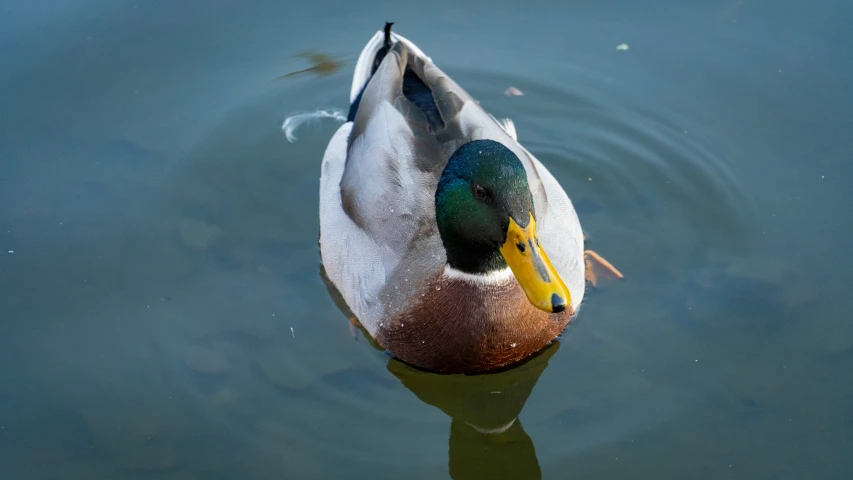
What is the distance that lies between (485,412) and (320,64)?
3.23m

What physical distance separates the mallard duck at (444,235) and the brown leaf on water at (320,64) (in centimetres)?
158

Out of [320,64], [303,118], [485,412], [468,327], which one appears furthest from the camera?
[320,64]

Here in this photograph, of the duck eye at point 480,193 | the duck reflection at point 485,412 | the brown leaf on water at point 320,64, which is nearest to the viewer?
the duck eye at point 480,193

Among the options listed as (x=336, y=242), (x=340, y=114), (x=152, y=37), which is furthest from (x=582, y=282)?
(x=152, y=37)

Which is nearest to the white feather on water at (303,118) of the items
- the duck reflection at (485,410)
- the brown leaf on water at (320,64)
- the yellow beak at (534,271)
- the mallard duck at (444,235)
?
the brown leaf on water at (320,64)

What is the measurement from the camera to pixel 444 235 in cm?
447

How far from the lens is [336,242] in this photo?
17.0 ft

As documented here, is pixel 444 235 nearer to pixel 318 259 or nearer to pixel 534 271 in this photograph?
pixel 534 271

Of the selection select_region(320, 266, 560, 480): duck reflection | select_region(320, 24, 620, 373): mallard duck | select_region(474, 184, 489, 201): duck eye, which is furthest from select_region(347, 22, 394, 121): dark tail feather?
select_region(474, 184, 489, 201): duck eye

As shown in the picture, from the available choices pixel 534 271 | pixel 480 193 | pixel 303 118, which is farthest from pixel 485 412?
pixel 303 118

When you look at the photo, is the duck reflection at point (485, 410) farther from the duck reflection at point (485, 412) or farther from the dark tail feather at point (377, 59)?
the dark tail feather at point (377, 59)

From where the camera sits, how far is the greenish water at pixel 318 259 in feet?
15.0

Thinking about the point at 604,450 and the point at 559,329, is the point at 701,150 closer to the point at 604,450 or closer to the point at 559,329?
the point at 559,329

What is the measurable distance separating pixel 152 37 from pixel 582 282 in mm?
3951
